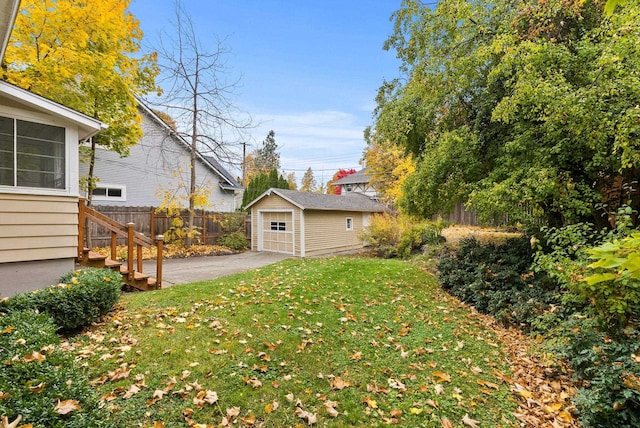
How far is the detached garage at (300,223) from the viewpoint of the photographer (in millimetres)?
14494

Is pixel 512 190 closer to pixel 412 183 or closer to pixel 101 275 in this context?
pixel 412 183

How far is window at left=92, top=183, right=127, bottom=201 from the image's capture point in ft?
47.8

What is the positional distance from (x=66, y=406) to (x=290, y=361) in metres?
2.16

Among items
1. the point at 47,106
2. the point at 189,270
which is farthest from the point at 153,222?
the point at 47,106

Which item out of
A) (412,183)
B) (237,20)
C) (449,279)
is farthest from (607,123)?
(237,20)

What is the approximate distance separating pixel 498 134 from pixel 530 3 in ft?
8.33

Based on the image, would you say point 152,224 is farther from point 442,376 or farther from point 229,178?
point 442,376

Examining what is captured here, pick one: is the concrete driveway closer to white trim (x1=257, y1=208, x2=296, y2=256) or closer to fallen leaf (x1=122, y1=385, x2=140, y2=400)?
white trim (x1=257, y1=208, x2=296, y2=256)

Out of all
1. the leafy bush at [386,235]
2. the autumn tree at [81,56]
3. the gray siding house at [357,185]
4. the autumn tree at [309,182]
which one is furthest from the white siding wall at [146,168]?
the autumn tree at [309,182]

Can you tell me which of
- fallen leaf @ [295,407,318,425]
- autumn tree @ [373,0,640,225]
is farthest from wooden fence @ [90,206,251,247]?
fallen leaf @ [295,407,318,425]

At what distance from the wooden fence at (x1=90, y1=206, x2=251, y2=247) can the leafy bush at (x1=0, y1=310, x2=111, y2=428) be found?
1116 cm

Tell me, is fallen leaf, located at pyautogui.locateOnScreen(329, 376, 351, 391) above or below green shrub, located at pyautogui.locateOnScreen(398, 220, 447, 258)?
below

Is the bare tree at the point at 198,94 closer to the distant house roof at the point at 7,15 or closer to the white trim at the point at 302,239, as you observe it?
the white trim at the point at 302,239

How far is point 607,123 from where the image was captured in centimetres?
454
